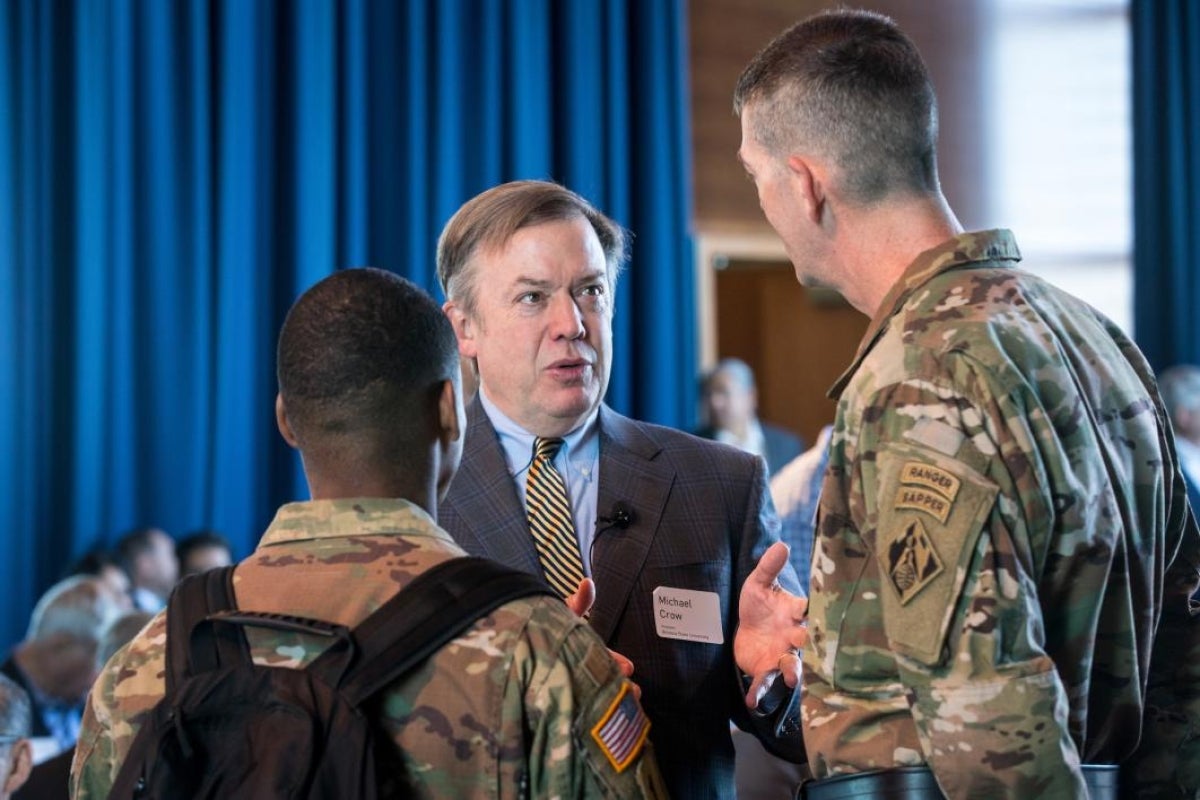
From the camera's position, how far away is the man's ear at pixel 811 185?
5.66 ft

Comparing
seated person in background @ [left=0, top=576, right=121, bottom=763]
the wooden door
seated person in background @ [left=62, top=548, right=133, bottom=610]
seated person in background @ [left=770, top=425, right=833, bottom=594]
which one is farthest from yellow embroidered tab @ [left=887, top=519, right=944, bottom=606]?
the wooden door

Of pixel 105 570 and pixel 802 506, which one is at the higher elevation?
pixel 802 506

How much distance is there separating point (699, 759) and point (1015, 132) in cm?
723

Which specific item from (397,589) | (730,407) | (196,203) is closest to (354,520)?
(397,589)

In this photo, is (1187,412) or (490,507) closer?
(490,507)

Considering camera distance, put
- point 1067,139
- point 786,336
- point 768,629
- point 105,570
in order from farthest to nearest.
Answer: point 786,336 → point 1067,139 → point 105,570 → point 768,629

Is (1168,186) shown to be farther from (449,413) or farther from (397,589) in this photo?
(397,589)

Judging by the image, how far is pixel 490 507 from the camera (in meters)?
2.29

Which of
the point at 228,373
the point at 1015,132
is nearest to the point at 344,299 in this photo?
the point at 228,373

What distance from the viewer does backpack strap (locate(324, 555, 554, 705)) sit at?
59.0 inches

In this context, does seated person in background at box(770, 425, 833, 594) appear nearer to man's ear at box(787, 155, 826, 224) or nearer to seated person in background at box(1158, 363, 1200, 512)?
man's ear at box(787, 155, 826, 224)

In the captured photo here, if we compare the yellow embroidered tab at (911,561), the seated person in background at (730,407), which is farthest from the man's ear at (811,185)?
the seated person in background at (730,407)

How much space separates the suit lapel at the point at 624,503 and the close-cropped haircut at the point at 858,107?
0.70 meters

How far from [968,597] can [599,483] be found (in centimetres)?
89
